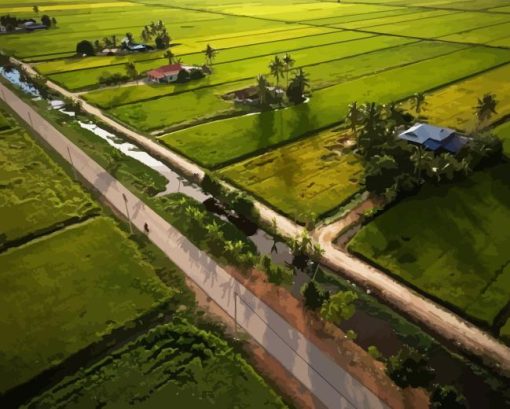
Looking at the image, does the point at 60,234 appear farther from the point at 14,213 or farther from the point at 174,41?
the point at 174,41

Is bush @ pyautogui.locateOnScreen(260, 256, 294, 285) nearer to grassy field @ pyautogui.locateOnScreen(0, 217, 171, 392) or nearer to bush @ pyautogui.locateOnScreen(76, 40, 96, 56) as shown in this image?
grassy field @ pyautogui.locateOnScreen(0, 217, 171, 392)

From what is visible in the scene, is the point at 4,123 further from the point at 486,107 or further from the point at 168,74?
the point at 486,107

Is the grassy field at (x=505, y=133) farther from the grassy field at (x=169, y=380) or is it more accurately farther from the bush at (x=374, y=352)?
the grassy field at (x=169, y=380)

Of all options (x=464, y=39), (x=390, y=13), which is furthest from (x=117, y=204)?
(x=390, y=13)

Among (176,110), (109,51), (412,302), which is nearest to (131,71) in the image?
(176,110)

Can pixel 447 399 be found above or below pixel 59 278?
above

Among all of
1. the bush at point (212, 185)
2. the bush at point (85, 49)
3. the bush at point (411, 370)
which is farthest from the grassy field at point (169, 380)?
the bush at point (85, 49)
